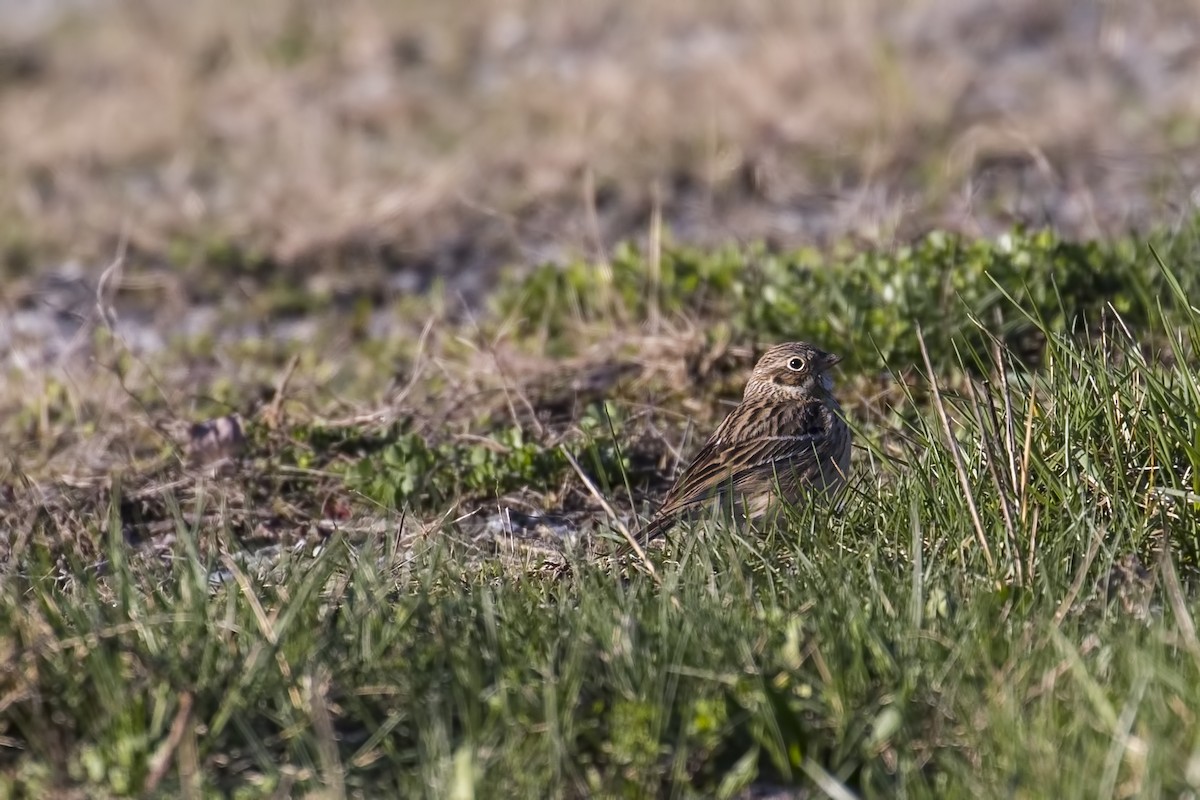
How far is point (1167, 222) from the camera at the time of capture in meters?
7.71

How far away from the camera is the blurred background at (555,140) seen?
Result: 387 inches

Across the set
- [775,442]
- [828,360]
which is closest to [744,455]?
[775,442]

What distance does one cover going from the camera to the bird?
249 inches

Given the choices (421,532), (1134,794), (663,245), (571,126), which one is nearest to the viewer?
(1134,794)

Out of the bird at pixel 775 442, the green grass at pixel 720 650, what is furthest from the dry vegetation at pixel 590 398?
the bird at pixel 775 442

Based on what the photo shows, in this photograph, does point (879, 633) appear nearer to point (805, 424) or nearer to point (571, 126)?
point (805, 424)

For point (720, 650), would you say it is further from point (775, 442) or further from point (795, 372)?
point (795, 372)

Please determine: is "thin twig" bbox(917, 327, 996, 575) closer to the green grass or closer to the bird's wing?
the green grass

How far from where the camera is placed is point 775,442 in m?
6.73

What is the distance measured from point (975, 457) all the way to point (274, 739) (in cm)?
231

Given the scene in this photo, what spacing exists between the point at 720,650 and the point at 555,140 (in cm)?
768

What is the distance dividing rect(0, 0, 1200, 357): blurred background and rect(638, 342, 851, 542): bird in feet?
4.04

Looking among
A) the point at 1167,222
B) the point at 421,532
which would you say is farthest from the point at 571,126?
the point at 421,532

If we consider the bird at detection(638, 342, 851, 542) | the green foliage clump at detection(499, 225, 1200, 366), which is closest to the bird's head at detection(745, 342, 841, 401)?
the bird at detection(638, 342, 851, 542)
